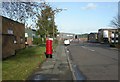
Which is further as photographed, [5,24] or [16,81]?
[5,24]

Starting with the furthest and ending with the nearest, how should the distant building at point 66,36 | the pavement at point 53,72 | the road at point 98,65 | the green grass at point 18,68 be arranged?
1. the distant building at point 66,36
2. the road at point 98,65
3. the pavement at point 53,72
4. the green grass at point 18,68

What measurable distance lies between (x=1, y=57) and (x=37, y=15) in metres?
9.26

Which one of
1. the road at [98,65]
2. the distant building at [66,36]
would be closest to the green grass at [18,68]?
the road at [98,65]

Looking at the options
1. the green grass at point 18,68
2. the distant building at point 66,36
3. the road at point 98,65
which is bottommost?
the road at point 98,65

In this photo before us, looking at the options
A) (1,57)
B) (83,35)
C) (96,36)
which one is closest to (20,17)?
(1,57)

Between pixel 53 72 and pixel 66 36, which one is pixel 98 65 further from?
pixel 66 36

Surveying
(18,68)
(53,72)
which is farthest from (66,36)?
(53,72)

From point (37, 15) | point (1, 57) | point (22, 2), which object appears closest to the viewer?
point (22, 2)

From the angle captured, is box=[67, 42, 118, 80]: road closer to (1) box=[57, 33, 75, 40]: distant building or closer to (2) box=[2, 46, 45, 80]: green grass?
(2) box=[2, 46, 45, 80]: green grass

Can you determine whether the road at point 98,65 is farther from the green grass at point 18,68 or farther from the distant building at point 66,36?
the distant building at point 66,36

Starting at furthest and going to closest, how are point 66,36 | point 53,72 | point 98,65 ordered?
1. point 66,36
2. point 98,65
3. point 53,72

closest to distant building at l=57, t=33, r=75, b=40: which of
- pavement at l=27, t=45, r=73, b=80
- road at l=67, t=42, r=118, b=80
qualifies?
road at l=67, t=42, r=118, b=80

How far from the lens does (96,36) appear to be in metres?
154

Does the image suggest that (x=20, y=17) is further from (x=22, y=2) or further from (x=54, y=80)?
(x=54, y=80)
